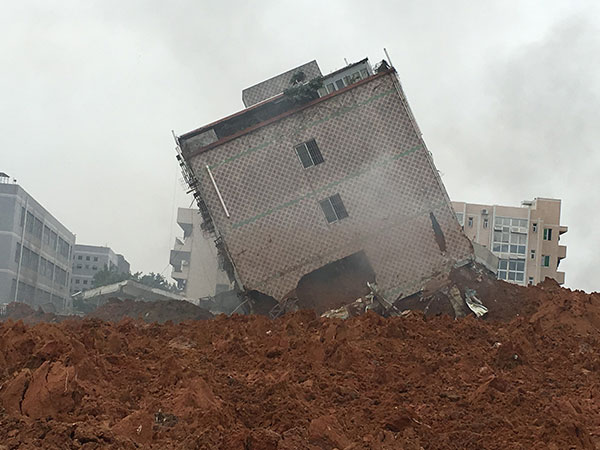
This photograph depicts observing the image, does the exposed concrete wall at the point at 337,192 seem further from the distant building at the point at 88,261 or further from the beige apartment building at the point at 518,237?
the distant building at the point at 88,261

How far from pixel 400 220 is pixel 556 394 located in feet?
39.3

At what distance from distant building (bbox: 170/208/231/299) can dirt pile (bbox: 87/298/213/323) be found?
15.1 m

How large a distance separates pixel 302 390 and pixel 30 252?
1643 inches

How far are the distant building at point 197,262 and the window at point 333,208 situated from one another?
19.0 m

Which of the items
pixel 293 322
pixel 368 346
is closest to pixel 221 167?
pixel 293 322

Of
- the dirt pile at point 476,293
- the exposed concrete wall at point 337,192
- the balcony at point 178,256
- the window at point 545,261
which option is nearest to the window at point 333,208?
the exposed concrete wall at point 337,192

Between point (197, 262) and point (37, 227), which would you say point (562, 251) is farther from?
point (37, 227)

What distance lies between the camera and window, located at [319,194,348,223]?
2111cm

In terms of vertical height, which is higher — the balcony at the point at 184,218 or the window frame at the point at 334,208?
the balcony at the point at 184,218

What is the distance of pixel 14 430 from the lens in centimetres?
594

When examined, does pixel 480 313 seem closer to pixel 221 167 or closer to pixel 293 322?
pixel 293 322

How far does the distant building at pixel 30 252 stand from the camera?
4259cm

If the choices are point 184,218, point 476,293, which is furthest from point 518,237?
point 476,293

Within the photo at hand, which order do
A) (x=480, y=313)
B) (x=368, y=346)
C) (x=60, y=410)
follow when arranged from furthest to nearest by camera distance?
(x=480, y=313) < (x=368, y=346) < (x=60, y=410)
